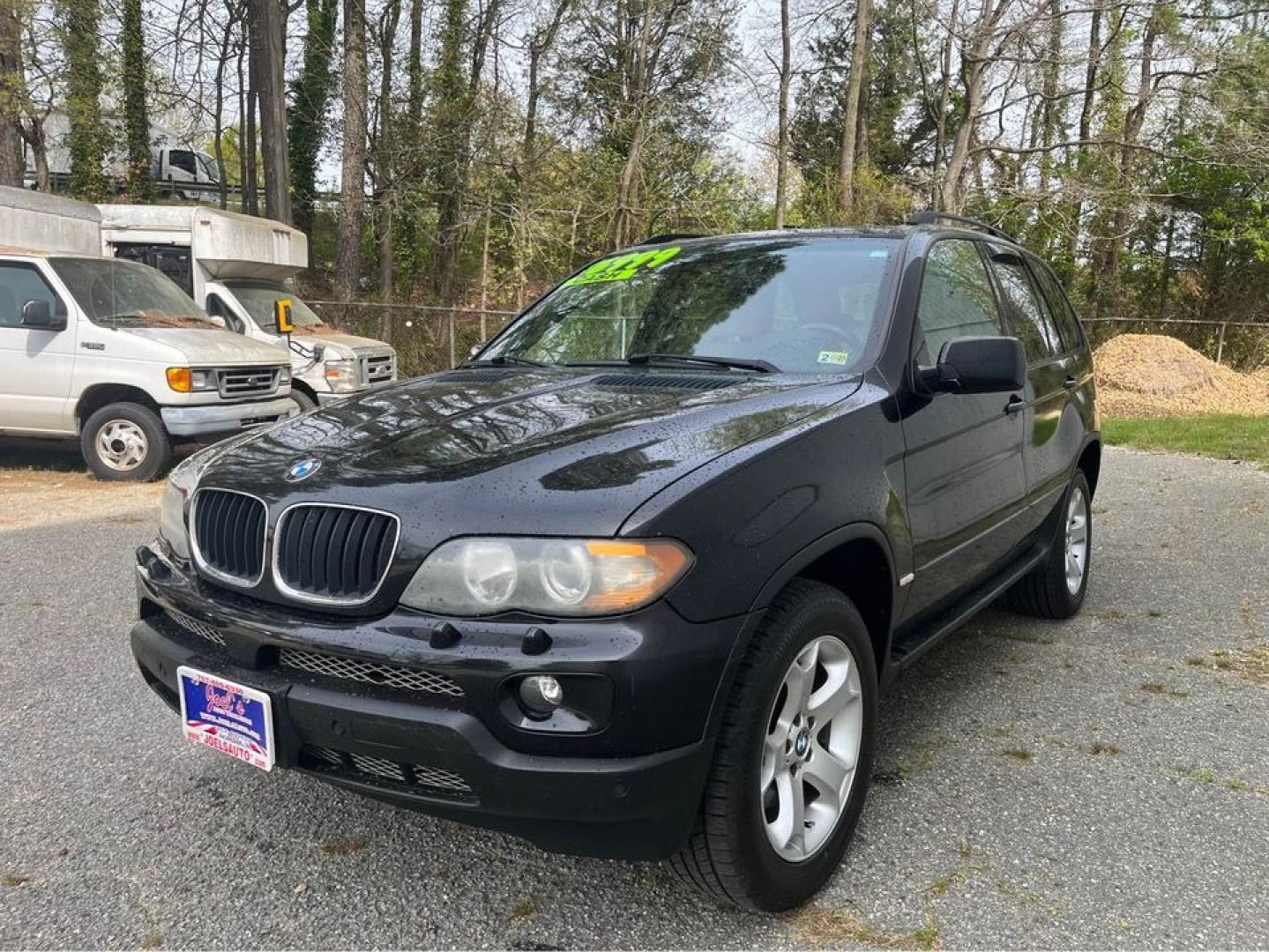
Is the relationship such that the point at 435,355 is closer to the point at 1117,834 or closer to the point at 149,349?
the point at 149,349

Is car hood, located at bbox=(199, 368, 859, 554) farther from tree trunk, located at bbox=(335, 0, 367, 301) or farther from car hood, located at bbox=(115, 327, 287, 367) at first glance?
tree trunk, located at bbox=(335, 0, 367, 301)

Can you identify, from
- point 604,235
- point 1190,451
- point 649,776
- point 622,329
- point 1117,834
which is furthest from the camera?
point 604,235

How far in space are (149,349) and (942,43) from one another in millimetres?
17480

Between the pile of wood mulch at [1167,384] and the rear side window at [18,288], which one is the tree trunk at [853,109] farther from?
the rear side window at [18,288]

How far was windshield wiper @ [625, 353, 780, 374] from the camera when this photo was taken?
2.99m

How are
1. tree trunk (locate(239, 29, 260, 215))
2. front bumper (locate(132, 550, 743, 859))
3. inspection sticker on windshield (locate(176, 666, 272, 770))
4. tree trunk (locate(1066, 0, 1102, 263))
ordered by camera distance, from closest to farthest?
front bumper (locate(132, 550, 743, 859)) < inspection sticker on windshield (locate(176, 666, 272, 770)) < tree trunk (locate(1066, 0, 1102, 263)) < tree trunk (locate(239, 29, 260, 215))

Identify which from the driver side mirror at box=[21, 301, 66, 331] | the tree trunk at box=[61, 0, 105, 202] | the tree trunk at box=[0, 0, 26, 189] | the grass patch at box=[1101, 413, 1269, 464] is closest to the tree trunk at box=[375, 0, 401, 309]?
the tree trunk at box=[61, 0, 105, 202]

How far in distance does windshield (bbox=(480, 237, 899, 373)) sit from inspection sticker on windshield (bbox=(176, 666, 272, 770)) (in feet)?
5.40

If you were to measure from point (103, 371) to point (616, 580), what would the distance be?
768 centimetres

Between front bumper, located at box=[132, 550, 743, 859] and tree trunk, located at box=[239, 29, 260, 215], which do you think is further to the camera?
tree trunk, located at box=[239, 29, 260, 215]

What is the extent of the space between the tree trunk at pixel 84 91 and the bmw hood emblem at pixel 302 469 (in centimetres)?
1836

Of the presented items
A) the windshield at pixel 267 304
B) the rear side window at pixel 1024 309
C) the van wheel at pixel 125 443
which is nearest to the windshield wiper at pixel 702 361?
the rear side window at pixel 1024 309

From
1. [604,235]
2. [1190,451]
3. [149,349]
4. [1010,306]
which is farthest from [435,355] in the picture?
[1010,306]

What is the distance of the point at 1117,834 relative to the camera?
265 cm
